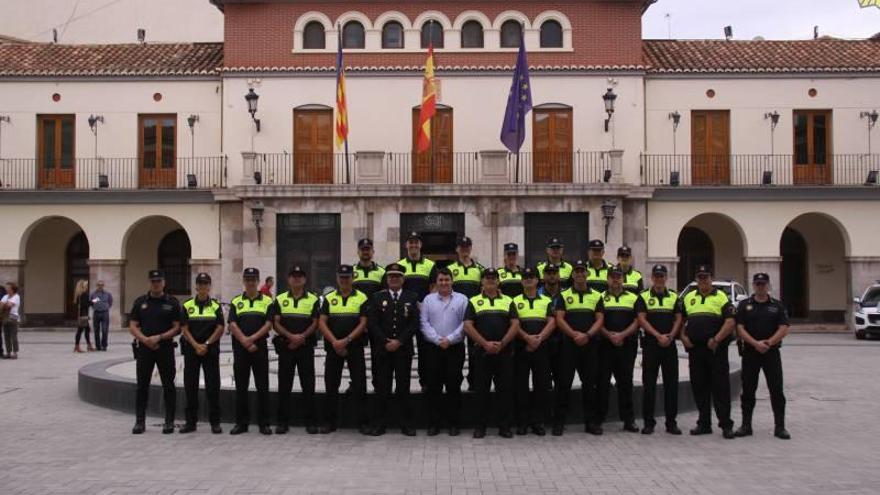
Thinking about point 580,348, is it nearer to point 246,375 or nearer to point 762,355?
point 762,355

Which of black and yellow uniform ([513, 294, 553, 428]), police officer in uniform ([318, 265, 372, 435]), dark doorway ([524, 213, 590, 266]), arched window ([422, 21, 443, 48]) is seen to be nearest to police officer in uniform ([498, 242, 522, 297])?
black and yellow uniform ([513, 294, 553, 428])

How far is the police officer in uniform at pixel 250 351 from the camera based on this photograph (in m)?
11.6

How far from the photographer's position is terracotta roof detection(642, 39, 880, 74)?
1226 inches

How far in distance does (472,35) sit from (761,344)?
2140cm

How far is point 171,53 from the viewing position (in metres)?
32.9

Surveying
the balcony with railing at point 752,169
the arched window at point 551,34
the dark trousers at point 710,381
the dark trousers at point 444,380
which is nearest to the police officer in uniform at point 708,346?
the dark trousers at point 710,381

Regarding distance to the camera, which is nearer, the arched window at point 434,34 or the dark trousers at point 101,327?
the dark trousers at point 101,327

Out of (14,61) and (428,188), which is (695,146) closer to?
(428,188)

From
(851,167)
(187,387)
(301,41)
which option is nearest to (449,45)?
(301,41)

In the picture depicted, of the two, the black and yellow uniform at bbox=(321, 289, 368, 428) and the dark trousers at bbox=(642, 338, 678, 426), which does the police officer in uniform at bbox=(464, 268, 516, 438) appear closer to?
the black and yellow uniform at bbox=(321, 289, 368, 428)

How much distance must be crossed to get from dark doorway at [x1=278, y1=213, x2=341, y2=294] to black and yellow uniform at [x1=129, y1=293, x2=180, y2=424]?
708 inches

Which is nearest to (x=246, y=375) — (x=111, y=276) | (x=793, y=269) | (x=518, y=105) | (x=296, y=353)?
(x=296, y=353)

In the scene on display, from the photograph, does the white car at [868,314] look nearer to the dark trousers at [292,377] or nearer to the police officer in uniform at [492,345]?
the police officer in uniform at [492,345]

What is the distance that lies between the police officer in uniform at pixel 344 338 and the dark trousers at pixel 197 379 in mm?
1296
